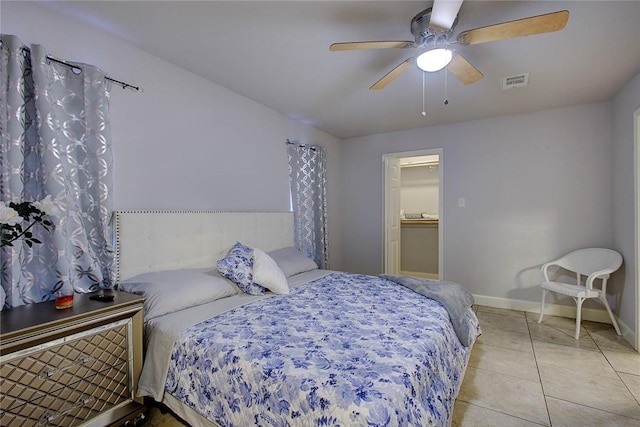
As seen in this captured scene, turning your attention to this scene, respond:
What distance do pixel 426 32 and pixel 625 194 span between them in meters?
2.74

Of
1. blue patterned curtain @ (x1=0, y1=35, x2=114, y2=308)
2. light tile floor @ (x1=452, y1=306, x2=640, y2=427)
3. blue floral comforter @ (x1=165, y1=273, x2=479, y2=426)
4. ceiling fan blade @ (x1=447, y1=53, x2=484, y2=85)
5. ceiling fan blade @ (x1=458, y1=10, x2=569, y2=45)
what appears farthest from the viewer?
ceiling fan blade @ (x1=447, y1=53, x2=484, y2=85)

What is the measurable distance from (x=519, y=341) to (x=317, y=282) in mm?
2016

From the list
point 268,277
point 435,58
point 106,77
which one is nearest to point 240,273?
point 268,277

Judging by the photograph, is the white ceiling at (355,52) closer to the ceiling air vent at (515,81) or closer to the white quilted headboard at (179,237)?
the ceiling air vent at (515,81)

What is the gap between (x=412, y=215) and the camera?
5.85 meters

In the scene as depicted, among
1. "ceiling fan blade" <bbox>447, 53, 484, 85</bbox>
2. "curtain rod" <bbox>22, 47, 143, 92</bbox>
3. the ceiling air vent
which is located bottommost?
"curtain rod" <bbox>22, 47, 143, 92</bbox>

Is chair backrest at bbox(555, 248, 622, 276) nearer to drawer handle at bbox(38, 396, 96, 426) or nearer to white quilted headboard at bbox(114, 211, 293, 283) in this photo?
white quilted headboard at bbox(114, 211, 293, 283)

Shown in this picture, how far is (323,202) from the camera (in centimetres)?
416

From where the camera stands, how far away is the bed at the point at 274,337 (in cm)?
113

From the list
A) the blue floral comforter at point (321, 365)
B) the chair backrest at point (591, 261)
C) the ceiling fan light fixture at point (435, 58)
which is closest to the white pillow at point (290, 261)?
the blue floral comforter at point (321, 365)

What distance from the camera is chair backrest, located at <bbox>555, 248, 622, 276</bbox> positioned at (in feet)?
9.54

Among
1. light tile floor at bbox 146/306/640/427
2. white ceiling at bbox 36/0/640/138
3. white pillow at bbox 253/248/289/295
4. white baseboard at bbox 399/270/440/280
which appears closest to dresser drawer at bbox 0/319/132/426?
light tile floor at bbox 146/306/640/427

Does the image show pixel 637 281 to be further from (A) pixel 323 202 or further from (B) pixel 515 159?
(A) pixel 323 202

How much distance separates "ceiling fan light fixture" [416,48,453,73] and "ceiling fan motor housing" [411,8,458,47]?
5 centimetres
